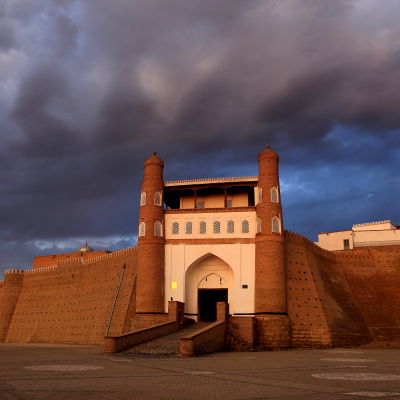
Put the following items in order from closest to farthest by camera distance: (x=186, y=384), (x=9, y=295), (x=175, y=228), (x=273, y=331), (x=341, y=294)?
(x=186, y=384) < (x=273, y=331) < (x=175, y=228) < (x=341, y=294) < (x=9, y=295)

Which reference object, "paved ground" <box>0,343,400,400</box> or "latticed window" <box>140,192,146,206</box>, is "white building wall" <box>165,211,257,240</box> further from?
"paved ground" <box>0,343,400,400</box>

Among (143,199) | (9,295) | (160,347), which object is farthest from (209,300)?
(9,295)

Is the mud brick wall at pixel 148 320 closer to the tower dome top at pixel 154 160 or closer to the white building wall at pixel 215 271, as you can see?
the white building wall at pixel 215 271

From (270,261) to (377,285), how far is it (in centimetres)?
1080

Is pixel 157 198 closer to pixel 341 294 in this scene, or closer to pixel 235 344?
pixel 235 344

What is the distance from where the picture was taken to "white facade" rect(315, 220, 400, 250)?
119 ft

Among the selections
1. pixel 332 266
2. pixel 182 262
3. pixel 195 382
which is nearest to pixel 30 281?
pixel 182 262

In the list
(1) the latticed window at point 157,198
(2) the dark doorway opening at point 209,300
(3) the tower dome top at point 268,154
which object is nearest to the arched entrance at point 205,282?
(2) the dark doorway opening at point 209,300

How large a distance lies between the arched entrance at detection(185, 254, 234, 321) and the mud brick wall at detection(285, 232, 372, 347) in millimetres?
3821

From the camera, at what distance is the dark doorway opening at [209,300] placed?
2848cm

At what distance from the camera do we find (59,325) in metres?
34.4

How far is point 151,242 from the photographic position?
2733 centimetres

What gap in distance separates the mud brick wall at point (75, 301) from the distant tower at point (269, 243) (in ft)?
25.9

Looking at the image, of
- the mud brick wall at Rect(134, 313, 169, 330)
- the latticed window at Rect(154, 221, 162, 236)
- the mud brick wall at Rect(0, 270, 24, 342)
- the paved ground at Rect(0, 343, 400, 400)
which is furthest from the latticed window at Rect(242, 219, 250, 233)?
the mud brick wall at Rect(0, 270, 24, 342)
